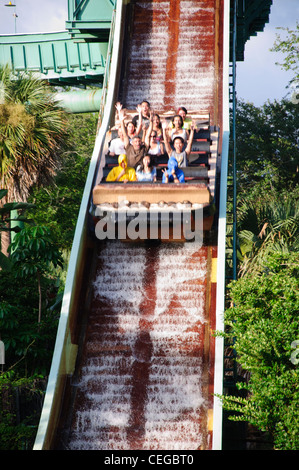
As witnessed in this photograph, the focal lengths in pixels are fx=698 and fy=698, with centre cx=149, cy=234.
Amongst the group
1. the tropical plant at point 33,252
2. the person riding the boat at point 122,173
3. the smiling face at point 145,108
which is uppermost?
the smiling face at point 145,108

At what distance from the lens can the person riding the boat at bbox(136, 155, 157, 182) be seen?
10.4 meters

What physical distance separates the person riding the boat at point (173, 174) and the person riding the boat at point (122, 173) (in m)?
0.55

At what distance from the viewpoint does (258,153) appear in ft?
75.1

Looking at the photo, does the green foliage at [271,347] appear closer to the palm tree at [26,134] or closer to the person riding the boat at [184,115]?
the person riding the boat at [184,115]

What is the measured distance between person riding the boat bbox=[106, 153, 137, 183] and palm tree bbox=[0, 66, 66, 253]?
155 centimetres

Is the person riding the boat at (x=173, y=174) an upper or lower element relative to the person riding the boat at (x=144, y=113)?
lower

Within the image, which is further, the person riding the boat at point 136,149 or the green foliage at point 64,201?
the green foliage at point 64,201

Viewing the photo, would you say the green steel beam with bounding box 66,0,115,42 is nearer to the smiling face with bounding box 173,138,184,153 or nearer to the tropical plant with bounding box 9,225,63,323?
the smiling face with bounding box 173,138,184,153

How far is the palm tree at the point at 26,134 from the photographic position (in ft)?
37.1

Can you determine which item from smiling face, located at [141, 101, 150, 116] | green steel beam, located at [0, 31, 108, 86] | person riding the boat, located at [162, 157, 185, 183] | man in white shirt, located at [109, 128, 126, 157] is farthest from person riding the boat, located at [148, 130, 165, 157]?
green steel beam, located at [0, 31, 108, 86]

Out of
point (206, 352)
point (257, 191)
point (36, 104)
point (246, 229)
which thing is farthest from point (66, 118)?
point (257, 191)

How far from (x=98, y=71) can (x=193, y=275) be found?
10.4 meters

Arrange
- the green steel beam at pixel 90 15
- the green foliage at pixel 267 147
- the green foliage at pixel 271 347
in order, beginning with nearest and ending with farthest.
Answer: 1. the green foliage at pixel 271 347
2. the green steel beam at pixel 90 15
3. the green foliage at pixel 267 147

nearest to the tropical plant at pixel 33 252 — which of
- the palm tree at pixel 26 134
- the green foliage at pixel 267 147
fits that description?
the palm tree at pixel 26 134
